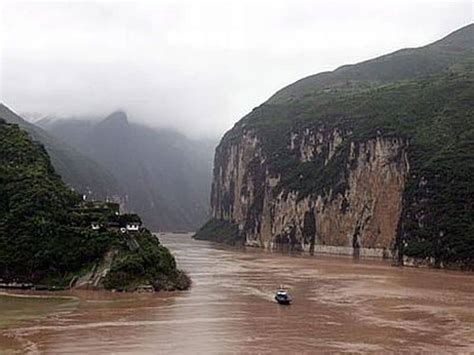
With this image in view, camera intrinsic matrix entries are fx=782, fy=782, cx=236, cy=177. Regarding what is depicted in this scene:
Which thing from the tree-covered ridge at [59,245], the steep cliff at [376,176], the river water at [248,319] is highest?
the steep cliff at [376,176]

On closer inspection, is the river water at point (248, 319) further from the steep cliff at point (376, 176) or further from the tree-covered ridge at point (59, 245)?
the steep cliff at point (376, 176)

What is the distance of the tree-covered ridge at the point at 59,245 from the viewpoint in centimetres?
7319

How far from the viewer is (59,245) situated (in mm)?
74938

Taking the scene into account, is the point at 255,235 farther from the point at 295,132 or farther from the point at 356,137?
the point at 356,137

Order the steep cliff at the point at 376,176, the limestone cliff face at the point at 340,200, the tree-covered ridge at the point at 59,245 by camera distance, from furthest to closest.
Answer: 1. the limestone cliff face at the point at 340,200
2. the steep cliff at the point at 376,176
3. the tree-covered ridge at the point at 59,245

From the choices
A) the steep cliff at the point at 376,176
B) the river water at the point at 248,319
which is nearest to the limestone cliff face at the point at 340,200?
the steep cliff at the point at 376,176

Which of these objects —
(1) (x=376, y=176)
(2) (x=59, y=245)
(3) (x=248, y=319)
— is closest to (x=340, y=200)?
(1) (x=376, y=176)

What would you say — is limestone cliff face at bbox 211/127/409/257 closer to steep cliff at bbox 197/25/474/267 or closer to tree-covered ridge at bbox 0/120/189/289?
steep cliff at bbox 197/25/474/267

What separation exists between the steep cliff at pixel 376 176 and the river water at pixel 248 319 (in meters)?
39.9

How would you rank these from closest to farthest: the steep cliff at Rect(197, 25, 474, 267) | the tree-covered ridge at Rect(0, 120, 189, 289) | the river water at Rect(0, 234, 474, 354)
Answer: the river water at Rect(0, 234, 474, 354) → the tree-covered ridge at Rect(0, 120, 189, 289) → the steep cliff at Rect(197, 25, 474, 267)

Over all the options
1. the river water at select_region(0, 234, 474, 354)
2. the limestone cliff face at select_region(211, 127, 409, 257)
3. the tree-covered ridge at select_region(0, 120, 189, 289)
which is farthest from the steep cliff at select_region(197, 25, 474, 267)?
the tree-covered ridge at select_region(0, 120, 189, 289)

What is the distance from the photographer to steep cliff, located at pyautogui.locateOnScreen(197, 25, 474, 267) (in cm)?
12481

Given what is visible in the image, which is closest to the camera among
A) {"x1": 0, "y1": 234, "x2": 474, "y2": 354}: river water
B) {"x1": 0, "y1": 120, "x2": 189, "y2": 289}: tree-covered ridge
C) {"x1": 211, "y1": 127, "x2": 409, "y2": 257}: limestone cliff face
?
{"x1": 0, "y1": 234, "x2": 474, "y2": 354}: river water

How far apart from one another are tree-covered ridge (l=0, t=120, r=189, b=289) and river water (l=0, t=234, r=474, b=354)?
3.47 meters
